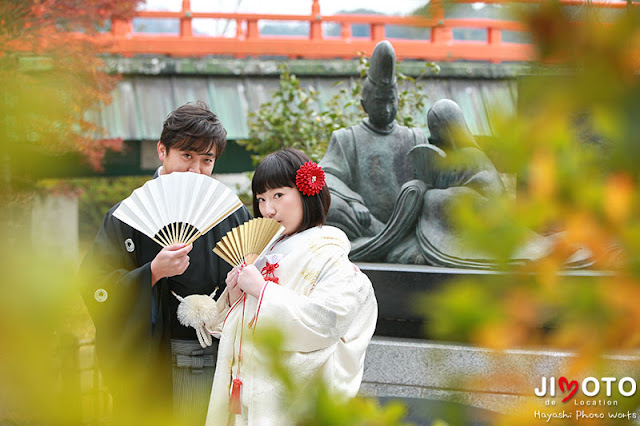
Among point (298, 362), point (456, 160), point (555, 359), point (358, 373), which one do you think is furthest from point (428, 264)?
point (456, 160)

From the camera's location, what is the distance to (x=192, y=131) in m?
2.64

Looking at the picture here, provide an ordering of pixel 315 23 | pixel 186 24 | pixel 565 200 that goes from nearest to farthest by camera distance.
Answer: pixel 565 200
pixel 186 24
pixel 315 23

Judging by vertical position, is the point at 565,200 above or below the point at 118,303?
above

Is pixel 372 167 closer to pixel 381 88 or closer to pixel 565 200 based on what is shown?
pixel 381 88

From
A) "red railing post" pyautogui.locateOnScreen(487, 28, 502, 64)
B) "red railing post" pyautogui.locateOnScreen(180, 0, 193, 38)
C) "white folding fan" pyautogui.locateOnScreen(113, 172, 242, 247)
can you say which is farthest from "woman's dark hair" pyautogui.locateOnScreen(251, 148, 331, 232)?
"red railing post" pyautogui.locateOnScreen(487, 28, 502, 64)

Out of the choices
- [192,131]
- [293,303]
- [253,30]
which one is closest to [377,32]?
[253,30]

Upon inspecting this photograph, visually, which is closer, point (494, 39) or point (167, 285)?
point (167, 285)

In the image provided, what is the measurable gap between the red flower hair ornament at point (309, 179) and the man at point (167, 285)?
385mm

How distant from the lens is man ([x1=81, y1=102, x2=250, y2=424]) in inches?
100

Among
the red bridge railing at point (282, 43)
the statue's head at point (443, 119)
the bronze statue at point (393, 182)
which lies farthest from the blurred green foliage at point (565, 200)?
the red bridge railing at point (282, 43)

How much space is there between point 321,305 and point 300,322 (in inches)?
3.7

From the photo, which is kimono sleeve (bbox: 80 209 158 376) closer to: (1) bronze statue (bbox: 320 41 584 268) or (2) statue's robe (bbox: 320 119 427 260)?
(1) bronze statue (bbox: 320 41 584 268)

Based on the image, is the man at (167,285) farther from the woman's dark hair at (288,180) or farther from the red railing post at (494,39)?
the red railing post at (494,39)

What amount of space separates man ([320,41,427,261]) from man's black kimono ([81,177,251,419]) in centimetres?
213
